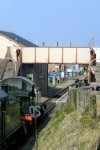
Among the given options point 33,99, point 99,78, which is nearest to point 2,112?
point 33,99

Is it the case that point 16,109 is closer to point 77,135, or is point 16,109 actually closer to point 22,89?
point 77,135

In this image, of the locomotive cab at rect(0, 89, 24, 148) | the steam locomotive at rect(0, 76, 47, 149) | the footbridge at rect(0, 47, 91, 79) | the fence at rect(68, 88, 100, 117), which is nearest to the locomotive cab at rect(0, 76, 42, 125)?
the steam locomotive at rect(0, 76, 47, 149)

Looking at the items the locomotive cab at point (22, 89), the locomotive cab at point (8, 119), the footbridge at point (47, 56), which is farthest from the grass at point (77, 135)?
the footbridge at point (47, 56)

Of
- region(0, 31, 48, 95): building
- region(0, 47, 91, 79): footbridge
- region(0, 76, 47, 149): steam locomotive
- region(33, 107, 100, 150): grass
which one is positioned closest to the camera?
region(33, 107, 100, 150): grass

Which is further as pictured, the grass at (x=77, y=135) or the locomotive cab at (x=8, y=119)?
the locomotive cab at (x=8, y=119)

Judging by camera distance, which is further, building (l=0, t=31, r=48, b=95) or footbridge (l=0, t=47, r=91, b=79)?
footbridge (l=0, t=47, r=91, b=79)

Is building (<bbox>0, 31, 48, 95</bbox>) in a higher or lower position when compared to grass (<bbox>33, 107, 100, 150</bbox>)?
higher

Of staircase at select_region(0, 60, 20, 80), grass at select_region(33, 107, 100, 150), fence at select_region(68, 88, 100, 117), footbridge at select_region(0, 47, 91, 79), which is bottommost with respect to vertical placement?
grass at select_region(33, 107, 100, 150)

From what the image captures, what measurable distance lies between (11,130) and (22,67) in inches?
1150

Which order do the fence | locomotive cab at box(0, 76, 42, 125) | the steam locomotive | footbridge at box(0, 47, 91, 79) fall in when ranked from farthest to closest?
1. footbridge at box(0, 47, 91, 79)
2. locomotive cab at box(0, 76, 42, 125)
3. the fence
4. the steam locomotive

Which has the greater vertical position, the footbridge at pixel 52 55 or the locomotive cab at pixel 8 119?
the footbridge at pixel 52 55

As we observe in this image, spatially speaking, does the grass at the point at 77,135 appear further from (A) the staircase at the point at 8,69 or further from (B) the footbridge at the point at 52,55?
(B) the footbridge at the point at 52,55

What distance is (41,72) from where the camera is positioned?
179ft

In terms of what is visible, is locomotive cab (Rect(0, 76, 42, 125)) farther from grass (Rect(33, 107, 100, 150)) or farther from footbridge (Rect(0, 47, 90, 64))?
footbridge (Rect(0, 47, 90, 64))
